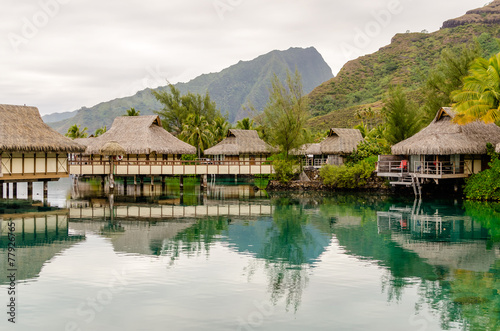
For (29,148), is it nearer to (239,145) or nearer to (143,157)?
(143,157)

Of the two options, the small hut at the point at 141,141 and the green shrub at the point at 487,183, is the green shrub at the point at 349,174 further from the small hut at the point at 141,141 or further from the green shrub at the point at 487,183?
the small hut at the point at 141,141

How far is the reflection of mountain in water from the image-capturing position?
46.4ft

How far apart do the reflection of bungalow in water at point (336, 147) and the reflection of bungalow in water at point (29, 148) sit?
2053 cm

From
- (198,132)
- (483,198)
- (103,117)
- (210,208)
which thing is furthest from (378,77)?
(103,117)

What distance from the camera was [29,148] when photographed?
89.1ft

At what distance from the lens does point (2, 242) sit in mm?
17484

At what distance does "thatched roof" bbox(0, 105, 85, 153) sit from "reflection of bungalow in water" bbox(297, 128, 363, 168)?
20.8 m

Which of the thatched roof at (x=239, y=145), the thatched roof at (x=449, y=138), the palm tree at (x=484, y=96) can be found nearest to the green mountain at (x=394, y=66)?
the thatched roof at (x=239, y=145)

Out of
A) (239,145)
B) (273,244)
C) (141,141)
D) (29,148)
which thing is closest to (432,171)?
(273,244)

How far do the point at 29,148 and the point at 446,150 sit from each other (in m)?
23.7

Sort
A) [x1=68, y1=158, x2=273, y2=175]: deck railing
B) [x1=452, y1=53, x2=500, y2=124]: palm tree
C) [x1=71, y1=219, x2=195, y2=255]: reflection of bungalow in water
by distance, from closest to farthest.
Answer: [x1=71, y1=219, x2=195, y2=255]: reflection of bungalow in water, [x1=452, y1=53, x2=500, y2=124]: palm tree, [x1=68, y1=158, x2=273, y2=175]: deck railing

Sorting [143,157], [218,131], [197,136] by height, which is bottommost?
[143,157]

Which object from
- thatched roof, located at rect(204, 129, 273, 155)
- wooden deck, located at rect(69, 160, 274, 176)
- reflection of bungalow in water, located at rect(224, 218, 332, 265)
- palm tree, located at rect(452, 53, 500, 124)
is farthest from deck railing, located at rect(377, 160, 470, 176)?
thatched roof, located at rect(204, 129, 273, 155)

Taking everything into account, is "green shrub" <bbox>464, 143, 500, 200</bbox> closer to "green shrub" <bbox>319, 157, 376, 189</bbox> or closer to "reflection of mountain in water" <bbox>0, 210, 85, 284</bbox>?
"green shrub" <bbox>319, 157, 376, 189</bbox>
